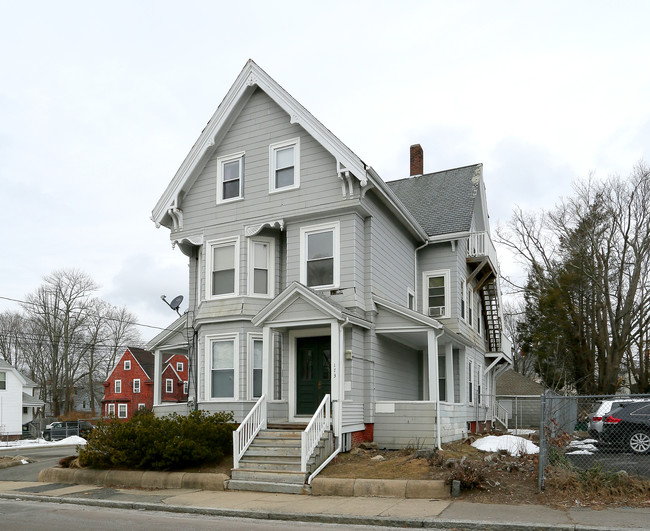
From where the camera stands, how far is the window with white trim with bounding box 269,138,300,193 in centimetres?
1708

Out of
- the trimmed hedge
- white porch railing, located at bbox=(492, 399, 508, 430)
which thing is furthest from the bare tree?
the trimmed hedge

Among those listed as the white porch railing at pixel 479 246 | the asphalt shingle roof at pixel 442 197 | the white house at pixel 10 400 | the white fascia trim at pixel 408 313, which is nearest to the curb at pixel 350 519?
the white fascia trim at pixel 408 313

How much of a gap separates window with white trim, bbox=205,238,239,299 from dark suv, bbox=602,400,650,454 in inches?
395

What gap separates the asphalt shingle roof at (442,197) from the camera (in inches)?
822

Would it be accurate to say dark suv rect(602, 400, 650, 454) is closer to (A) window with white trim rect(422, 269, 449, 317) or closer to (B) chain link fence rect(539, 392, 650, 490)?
(B) chain link fence rect(539, 392, 650, 490)

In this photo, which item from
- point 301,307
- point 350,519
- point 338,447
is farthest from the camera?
point 301,307

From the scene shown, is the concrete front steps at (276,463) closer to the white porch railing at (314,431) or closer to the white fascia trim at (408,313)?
the white porch railing at (314,431)

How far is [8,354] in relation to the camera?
66250 millimetres

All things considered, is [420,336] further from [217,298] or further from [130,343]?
[130,343]

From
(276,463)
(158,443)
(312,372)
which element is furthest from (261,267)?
(276,463)

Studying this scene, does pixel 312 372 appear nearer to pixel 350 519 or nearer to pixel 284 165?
pixel 284 165

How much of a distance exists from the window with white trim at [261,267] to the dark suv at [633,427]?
9.10m

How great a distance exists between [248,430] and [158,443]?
1.96 metres

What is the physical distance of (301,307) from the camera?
1524 centimetres
